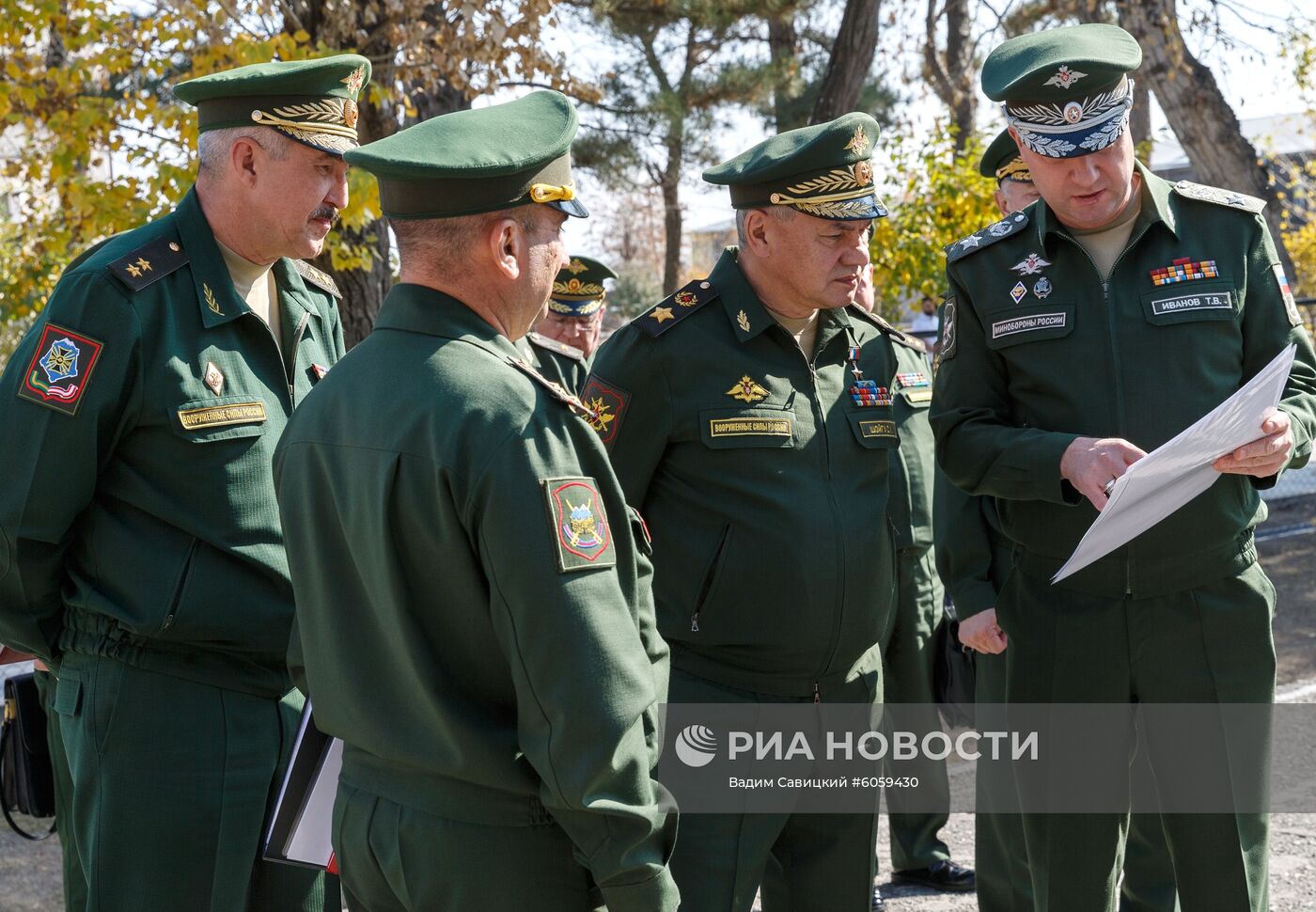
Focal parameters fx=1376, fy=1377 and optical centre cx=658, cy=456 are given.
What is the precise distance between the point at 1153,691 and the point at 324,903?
1970 millimetres

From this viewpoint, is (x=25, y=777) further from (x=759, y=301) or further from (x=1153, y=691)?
(x=1153, y=691)

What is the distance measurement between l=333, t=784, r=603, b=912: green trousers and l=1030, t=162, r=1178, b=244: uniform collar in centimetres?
192

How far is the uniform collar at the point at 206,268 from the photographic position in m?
2.98

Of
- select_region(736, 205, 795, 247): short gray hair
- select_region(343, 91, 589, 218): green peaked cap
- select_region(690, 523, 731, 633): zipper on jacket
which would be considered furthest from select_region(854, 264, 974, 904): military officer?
select_region(343, 91, 589, 218): green peaked cap

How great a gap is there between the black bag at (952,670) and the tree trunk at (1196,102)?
6.38m

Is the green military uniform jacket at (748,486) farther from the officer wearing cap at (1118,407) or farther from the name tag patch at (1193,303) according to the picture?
the name tag patch at (1193,303)

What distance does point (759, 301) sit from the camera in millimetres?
3316

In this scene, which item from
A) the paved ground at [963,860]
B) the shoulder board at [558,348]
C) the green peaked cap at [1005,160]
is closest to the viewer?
the paved ground at [963,860]

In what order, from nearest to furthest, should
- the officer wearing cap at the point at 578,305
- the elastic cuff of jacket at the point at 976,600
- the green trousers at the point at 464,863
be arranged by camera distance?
1. the green trousers at the point at 464,863
2. the elastic cuff of jacket at the point at 976,600
3. the officer wearing cap at the point at 578,305

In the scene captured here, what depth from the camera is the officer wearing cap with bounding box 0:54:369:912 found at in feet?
9.23

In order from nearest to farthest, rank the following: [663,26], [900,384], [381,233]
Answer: [900,384], [381,233], [663,26]

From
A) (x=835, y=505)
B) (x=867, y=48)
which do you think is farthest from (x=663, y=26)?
(x=835, y=505)

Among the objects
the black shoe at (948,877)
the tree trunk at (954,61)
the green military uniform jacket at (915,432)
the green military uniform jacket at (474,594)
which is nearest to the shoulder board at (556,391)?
the green military uniform jacket at (474,594)

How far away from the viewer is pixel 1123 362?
3158 mm
